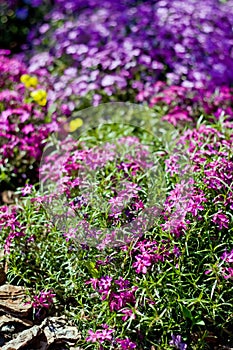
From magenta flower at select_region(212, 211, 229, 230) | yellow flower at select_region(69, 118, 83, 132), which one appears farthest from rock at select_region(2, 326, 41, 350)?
yellow flower at select_region(69, 118, 83, 132)

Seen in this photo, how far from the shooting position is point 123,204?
3072 millimetres

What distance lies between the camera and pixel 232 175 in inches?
124

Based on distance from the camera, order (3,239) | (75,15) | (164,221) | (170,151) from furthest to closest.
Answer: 1. (75,15)
2. (170,151)
3. (3,239)
4. (164,221)

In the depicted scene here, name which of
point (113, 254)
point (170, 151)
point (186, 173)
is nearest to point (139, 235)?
point (113, 254)

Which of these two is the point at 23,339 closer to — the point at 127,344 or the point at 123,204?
the point at 127,344

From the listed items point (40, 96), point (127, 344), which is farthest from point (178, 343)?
point (40, 96)

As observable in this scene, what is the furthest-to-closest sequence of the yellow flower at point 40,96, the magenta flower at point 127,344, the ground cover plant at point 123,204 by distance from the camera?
the yellow flower at point 40,96, the ground cover plant at point 123,204, the magenta flower at point 127,344

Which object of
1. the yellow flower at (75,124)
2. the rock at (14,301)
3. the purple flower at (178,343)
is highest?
the rock at (14,301)

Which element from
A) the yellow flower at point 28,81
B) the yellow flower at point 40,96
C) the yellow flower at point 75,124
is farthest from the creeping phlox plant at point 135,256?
the yellow flower at point 28,81

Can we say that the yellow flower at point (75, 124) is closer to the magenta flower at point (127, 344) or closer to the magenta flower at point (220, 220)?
the magenta flower at point (220, 220)

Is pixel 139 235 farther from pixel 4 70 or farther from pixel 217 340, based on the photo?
pixel 4 70

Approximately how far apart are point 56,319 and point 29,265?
33 centimetres

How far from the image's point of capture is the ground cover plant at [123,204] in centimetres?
291

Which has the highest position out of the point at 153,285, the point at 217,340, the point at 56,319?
Result: the point at 153,285
